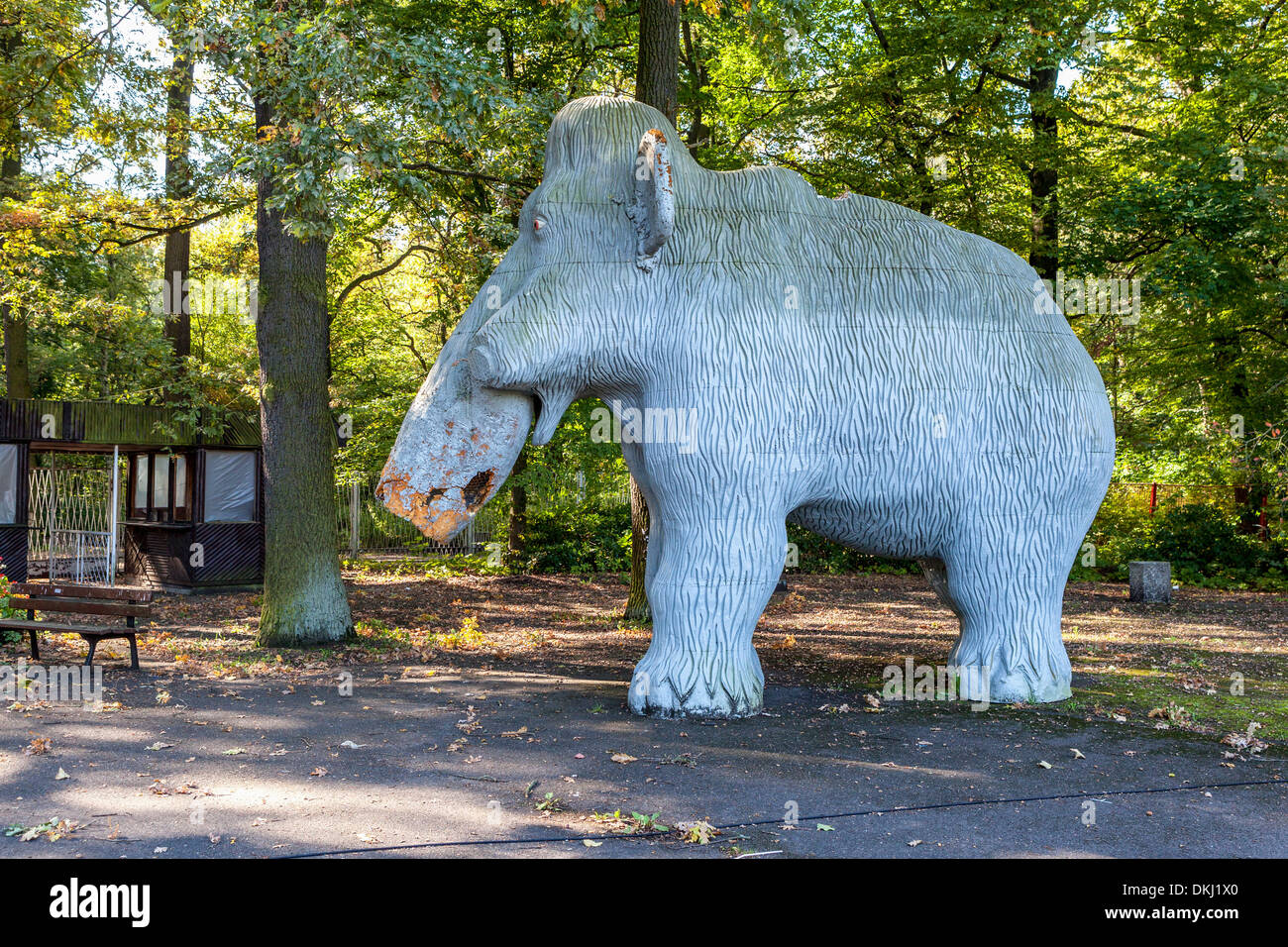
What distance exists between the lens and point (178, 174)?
1137cm

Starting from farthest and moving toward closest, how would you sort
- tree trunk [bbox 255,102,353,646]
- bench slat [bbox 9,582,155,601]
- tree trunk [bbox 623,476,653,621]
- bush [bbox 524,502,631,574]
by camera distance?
bush [bbox 524,502,631,574]
tree trunk [bbox 623,476,653,621]
tree trunk [bbox 255,102,353,646]
bench slat [bbox 9,582,155,601]

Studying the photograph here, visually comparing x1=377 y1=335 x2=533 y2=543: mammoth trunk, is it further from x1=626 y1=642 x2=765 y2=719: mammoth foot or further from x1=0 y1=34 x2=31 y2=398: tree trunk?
x1=0 y1=34 x2=31 y2=398: tree trunk

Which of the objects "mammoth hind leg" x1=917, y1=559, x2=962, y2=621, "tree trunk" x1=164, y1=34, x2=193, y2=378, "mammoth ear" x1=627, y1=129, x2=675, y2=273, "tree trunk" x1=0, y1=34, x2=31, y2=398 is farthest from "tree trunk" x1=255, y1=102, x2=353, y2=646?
"tree trunk" x1=0, y1=34, x2=31, y2=398

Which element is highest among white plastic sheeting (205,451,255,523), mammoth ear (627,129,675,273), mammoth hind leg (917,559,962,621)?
mammoth ear (627,129,675,273)

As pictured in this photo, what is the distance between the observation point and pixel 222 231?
24.5 meters

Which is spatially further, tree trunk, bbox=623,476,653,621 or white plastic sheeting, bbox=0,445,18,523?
white plastic sheeting, bbox=0,445,18,523

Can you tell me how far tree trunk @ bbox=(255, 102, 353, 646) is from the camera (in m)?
9.49

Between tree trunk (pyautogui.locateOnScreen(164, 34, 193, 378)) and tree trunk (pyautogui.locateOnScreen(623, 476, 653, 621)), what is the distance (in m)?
6.10

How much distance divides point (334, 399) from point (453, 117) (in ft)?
37.2

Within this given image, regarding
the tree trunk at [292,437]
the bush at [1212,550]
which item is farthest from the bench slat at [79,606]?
the bush at [1212,550]

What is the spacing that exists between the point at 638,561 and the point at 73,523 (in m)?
13.2

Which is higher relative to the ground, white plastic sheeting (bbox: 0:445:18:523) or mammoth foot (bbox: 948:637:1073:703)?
white plastic sheeting (bbox: 0:445:18:523)

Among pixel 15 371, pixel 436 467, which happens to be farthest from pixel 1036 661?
pixel 15 371

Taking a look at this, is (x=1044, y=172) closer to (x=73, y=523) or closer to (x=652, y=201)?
(x=652, y=201)
